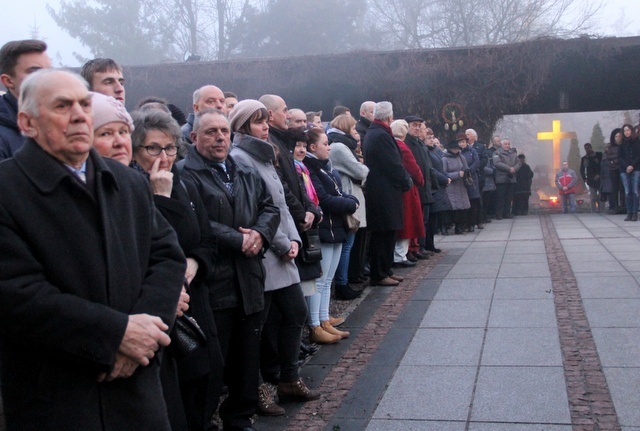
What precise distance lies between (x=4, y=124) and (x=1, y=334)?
1348 mm

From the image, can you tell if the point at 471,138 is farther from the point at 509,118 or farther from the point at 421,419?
the point at 509,118

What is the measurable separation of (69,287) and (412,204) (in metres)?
8.40

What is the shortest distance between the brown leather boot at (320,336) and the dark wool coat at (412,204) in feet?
13.1

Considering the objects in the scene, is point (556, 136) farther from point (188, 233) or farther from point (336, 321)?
point (188, 233)

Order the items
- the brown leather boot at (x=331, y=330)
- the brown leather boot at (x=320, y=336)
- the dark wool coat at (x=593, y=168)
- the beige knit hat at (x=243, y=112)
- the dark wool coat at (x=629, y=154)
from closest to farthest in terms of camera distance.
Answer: the beige knit hat at (x=243, y=112)
the brown leather boot at (x=320, y=336)
the brown leather boot at (x=331, y=330)
the dark wool coat at (x=629, y=154)
the dark wool coat at (x=593, y=168)

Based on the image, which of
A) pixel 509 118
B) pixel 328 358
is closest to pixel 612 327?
pixel 328 358

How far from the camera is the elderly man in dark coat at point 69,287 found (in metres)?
2.50

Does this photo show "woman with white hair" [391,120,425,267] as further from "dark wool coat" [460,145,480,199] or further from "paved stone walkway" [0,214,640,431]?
"dark wool coat" [460,145,480,199]

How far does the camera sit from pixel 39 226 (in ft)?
8.31

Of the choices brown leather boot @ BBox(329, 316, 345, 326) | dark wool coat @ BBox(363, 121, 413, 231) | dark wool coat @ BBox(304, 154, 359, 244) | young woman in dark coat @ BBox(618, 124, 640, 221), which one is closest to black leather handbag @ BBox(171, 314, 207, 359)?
dark wool coat @ BBox(304, 154, 359, 244)

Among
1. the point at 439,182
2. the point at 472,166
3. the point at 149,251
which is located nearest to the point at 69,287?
the point at 149,251

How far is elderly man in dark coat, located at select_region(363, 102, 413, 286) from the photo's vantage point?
30.2 feet

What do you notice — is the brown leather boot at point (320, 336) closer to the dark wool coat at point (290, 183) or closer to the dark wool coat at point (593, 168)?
the dark wool coat at point (290, 183)

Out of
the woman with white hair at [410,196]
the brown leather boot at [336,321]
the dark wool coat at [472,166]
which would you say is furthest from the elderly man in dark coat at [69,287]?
the dark wool coat at [472,166]
